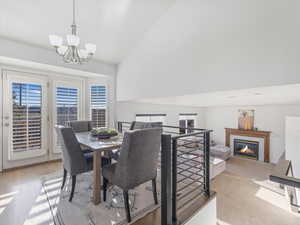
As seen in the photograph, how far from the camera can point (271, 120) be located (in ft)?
17.4

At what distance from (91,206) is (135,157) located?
92 cm

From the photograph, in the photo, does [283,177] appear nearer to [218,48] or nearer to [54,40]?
[218,48]

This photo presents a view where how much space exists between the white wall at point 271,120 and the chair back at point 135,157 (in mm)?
5238

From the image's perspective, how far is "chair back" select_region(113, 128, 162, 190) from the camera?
5.36ft

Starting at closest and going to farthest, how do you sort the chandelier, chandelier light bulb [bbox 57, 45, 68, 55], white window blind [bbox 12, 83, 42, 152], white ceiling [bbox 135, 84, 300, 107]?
the chandelier → chandelier light bulb [bbox 57, 45, 68, 55] → white ceiling [bbox 135, 84, 300, 107] → white window blind [bbox 12, 83, 42, 152]

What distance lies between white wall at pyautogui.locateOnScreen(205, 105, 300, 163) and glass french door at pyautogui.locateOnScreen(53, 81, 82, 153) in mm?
5404

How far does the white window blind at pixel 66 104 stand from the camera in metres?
3.89

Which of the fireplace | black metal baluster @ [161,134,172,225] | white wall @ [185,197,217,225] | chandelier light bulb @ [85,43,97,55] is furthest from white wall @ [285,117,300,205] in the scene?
chandelier light bulb @ [85,43,97,55]

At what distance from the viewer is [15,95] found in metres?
3.34

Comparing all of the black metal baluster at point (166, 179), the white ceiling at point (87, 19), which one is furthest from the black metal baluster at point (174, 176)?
the white ceiling at point (87, 19)

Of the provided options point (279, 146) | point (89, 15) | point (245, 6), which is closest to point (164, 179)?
point (245, 6)

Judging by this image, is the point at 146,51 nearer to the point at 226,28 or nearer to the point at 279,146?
the point at 226,28

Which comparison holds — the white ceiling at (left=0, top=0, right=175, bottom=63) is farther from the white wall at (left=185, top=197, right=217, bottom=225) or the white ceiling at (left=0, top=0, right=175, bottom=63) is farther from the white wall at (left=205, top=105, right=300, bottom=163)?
the white wall at (left=205, top=105, right=300, bottom=163)

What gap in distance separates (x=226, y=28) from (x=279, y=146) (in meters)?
4.72
